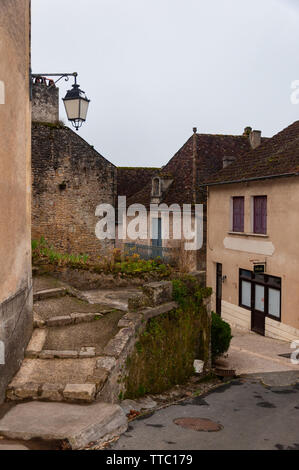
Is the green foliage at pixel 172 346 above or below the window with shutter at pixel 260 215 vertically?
below

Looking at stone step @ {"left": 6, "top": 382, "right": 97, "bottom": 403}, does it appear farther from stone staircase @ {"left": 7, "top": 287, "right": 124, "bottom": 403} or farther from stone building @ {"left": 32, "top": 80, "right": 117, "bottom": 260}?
stone building @ {"left": 32, "top": 80, "right": 117, "bottom": 260}

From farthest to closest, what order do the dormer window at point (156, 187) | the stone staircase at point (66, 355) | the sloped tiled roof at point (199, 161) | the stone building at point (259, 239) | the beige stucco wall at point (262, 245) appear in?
the dormer window at point (156, 187)
the sloped tiled roof at point (199, 161)
the stone building at point (259, 239)
the beige stucco wall at point (262, 245)
the stone staircase at point (66, 355)

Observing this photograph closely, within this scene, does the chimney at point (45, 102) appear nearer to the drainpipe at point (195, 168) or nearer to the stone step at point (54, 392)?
the drainpipe at point (195, 168)

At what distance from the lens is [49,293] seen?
1041 cm

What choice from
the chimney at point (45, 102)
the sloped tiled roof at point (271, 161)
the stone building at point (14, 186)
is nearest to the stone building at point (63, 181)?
the chimney at point (45, 102)

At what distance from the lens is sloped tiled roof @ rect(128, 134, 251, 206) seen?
2278 cm

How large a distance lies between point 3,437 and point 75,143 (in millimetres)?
16847

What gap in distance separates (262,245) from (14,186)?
10.9 metres

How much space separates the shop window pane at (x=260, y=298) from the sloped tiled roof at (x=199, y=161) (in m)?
7.06

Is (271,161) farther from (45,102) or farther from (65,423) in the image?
(65,423)

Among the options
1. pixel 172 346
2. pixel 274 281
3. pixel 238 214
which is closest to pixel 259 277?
pixel 274 281

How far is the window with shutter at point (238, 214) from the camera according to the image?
1706 centimetres

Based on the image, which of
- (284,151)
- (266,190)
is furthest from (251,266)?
(284,151)
